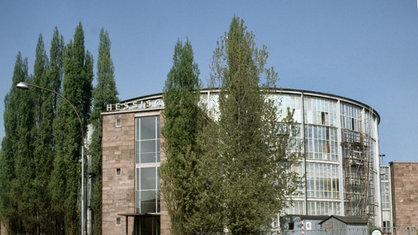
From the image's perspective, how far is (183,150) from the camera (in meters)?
42.7

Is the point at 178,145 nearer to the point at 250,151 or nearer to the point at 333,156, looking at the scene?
the point at 250,151

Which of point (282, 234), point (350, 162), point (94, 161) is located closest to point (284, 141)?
point (282, 234)

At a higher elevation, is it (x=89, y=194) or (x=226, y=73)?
(x=226, y=73)

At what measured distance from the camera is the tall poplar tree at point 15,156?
52625 millimetres

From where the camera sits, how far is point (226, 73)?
37781mm

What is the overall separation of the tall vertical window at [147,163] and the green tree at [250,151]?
31.8 feet

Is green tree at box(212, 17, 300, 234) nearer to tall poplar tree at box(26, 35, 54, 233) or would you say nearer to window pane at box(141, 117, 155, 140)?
window pane at box(141, 117, 155, 140)

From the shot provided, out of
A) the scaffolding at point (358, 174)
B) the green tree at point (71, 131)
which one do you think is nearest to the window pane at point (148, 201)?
the green tree at point (71, 131)

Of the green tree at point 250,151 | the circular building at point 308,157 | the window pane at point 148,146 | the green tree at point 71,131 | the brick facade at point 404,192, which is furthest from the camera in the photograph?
the brick facade at point 404,192

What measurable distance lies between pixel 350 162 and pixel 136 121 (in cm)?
3781

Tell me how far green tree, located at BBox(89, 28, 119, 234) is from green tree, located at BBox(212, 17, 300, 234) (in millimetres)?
15061

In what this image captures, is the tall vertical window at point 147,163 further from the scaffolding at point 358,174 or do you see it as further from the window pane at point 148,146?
the scaffolding at point 358,174

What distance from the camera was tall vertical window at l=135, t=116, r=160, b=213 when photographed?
44.5 meters

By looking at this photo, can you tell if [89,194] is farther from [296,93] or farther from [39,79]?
[296,93]
